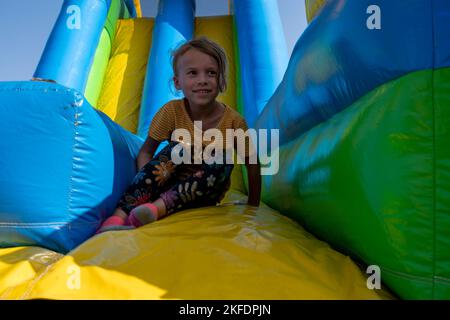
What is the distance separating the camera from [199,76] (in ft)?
3.22

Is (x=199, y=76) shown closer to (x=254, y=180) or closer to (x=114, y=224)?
(x=254, y=180)

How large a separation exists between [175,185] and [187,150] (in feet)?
0.46

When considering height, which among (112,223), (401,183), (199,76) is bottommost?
(112,223)

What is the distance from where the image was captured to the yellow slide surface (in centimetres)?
40

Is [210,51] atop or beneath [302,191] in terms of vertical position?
atop

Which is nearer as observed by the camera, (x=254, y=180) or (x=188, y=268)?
(x=188, y=268)

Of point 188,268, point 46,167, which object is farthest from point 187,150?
point 188,268

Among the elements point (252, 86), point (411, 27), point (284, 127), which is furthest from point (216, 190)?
point (252, 86)

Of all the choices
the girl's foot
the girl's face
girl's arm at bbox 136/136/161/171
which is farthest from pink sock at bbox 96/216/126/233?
the girl's face

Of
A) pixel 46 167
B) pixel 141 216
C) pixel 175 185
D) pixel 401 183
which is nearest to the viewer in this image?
pixel 401 183

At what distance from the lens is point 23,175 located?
2.09ft

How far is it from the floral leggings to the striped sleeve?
0.21 feet

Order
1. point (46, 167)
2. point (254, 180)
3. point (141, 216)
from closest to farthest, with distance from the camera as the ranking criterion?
point (46, 167)
point (141, 216)
point (254, 180)

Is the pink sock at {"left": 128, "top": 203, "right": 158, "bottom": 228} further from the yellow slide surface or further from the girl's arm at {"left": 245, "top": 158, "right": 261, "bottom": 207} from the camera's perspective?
the girl's arm at {"left": 245, "top": 158, "right": 261, "bottom": 207}
